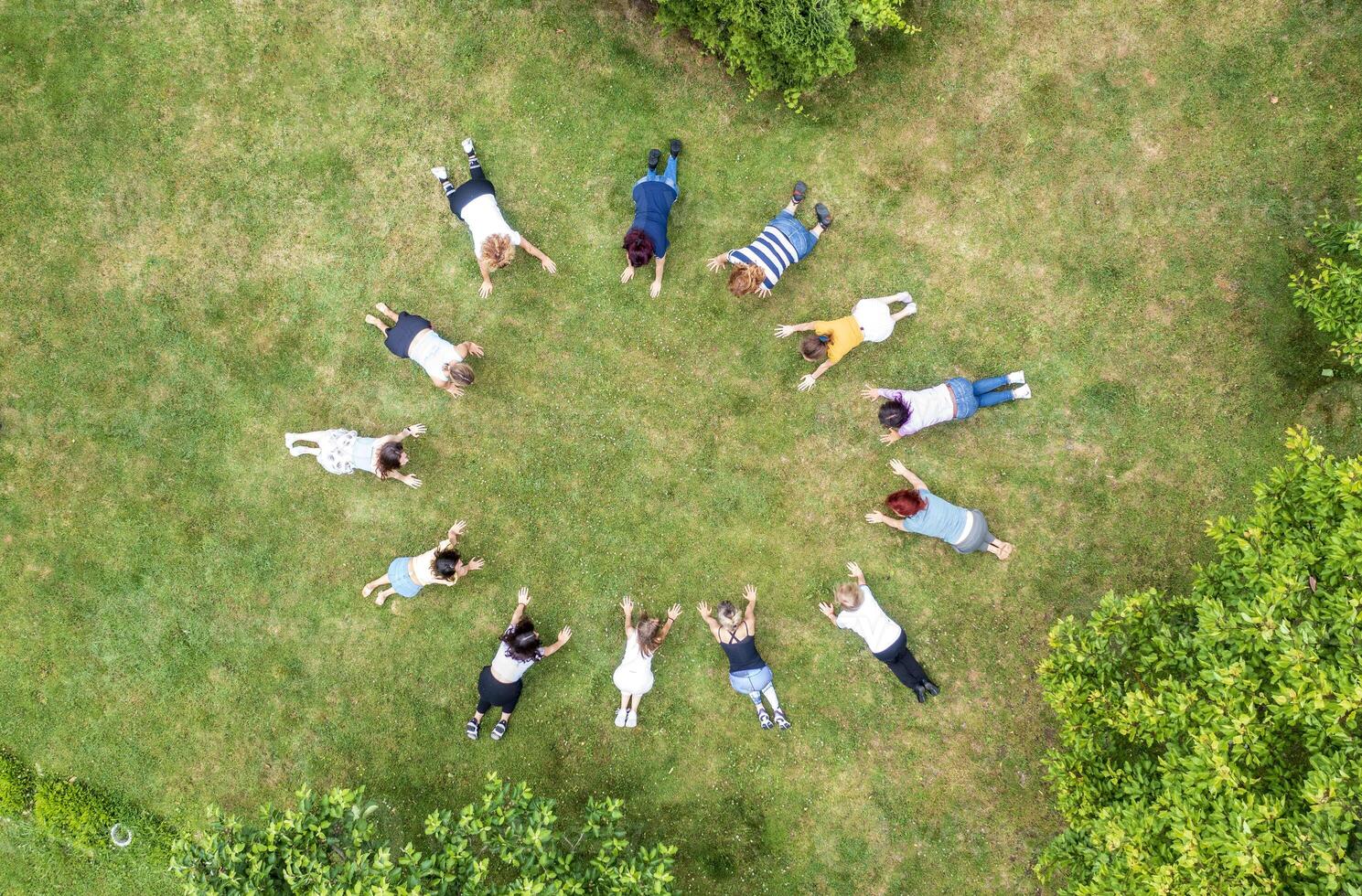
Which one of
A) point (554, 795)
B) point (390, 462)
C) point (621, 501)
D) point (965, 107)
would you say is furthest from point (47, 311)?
point (965, 107)

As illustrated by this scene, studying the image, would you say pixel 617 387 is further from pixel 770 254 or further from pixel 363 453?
pixel 363 453

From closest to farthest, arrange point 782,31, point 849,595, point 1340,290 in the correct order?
point 1340,290 < point 782,31 < point 849,595

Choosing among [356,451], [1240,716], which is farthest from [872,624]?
[356,451]

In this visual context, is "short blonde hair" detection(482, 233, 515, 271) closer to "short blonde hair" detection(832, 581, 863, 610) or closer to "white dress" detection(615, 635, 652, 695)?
"white dress" detection(615, 635, 652, 695)

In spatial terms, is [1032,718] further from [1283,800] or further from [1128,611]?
[1283,800]

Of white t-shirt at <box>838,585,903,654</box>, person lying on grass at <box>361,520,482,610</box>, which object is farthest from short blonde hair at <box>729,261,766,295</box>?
person lying on grass at <box>361,520,482,610</box>
